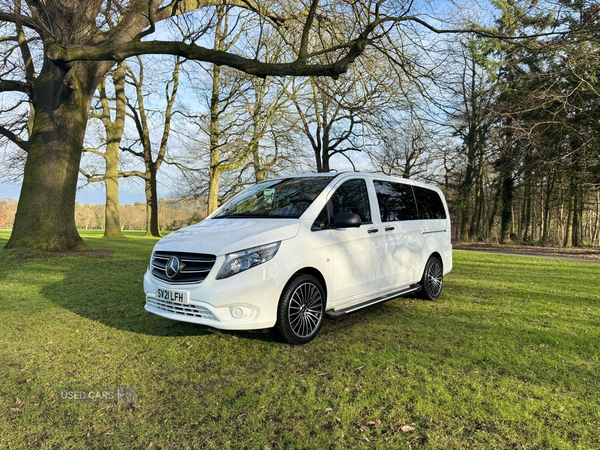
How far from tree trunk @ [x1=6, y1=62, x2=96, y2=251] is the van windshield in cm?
737

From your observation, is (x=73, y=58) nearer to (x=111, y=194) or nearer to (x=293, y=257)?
(x=293, y=257)

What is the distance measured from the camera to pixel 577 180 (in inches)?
825

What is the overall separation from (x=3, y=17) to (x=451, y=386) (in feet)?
35.9

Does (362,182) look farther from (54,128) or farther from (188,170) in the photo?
(188,170)

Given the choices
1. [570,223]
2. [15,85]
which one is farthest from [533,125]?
[15,85]

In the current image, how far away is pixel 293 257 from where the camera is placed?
13.2 ft

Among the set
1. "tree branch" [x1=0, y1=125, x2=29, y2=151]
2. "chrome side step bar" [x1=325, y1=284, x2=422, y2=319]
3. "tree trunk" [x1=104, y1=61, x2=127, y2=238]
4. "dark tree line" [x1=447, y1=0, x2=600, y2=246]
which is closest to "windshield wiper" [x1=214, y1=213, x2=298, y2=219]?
"chrome side step bar" [x1=325, y1=284, x2=422, y2=319]

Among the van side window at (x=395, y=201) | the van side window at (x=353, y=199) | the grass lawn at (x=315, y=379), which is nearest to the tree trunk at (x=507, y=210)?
the grass lawn at (x=315, y=379)

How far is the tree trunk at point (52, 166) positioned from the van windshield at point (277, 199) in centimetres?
737

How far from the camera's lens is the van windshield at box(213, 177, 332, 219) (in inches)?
185

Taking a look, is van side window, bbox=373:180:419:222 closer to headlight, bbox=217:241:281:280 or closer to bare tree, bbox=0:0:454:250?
headlight, bbox=217:241:281:280

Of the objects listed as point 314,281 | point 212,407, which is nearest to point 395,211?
point 314,281

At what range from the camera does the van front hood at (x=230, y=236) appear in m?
3.86

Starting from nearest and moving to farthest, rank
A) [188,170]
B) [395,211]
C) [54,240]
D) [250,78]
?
1. [395,211]
2. [54,240]
3. [250,78]
4. [188,170]
